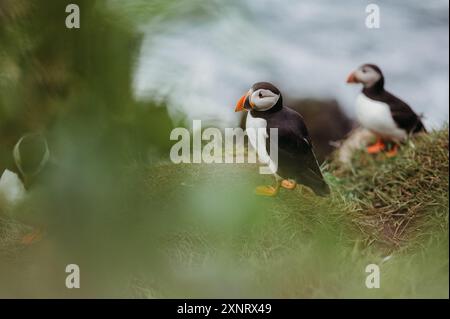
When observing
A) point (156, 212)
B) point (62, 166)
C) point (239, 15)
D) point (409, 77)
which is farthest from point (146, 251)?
point (409, 77)

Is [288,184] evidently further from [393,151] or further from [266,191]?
[393,151]

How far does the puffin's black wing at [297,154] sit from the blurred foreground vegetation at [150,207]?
4 centimetres

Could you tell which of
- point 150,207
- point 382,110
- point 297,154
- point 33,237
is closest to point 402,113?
point 382,110

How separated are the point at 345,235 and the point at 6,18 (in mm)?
902

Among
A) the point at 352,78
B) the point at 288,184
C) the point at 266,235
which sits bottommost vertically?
the point at 266,235

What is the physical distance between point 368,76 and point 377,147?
184 mm

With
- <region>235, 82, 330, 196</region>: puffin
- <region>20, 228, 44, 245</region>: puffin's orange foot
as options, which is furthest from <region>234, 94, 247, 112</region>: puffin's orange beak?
<region>20, 228, 44, 245</region>: puffin's orange foot

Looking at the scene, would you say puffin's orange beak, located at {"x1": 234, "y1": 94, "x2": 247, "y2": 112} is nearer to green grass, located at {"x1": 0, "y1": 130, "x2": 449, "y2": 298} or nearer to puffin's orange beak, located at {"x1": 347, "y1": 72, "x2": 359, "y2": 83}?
green grass, located at {"x1": 0, "y1": 130, "x2": 449, "y2": 298}

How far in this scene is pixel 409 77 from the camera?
1312 millimetres

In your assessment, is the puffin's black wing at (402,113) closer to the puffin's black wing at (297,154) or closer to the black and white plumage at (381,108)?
the black and white plumage at (381,108)

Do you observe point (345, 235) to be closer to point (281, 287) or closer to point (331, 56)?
point (281, 287)

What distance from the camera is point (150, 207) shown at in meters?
1.31

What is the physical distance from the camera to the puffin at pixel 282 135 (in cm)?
127

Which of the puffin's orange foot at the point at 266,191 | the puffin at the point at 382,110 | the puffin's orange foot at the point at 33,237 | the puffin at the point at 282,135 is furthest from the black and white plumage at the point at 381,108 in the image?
the puffin's orange foot at the point at 33,237
